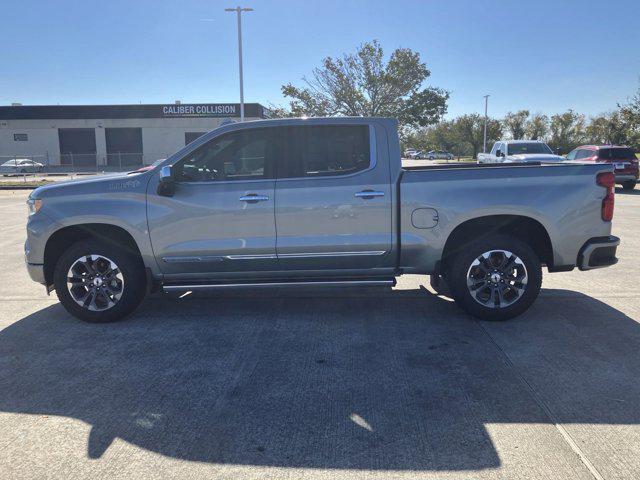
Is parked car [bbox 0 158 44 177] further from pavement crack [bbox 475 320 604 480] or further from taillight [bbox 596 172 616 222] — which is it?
pavement crack [bbox 475 320 604 480]

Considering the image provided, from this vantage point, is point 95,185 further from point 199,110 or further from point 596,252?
point 199,110

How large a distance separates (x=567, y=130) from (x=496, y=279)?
5781cm

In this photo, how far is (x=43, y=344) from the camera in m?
4.77

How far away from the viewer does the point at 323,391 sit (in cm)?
375

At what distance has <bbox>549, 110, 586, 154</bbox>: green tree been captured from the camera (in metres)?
54.7

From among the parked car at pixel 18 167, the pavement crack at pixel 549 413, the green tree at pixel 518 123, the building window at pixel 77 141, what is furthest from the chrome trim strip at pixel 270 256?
the green tree at pixel 518 123

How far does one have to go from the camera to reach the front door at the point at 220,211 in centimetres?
507

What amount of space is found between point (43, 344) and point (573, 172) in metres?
5.27

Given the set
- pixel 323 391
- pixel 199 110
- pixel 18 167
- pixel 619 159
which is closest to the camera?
pixel 323 391

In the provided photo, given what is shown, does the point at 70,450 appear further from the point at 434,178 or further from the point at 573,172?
the point at 573,172

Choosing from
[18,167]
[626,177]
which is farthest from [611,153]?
[18,167]

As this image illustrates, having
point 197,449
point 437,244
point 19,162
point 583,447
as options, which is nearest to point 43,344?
point 197,449

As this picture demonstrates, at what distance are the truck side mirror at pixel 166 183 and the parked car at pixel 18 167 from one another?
4163cm

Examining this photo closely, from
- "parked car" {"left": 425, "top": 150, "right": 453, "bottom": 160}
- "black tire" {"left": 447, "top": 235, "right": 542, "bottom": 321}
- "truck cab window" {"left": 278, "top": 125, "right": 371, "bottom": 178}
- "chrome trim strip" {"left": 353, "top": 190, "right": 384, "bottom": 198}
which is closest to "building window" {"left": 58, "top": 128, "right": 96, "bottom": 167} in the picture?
"truck cab window" {"left": 278, "top": 125, "right": 371, "bottom": 178}
